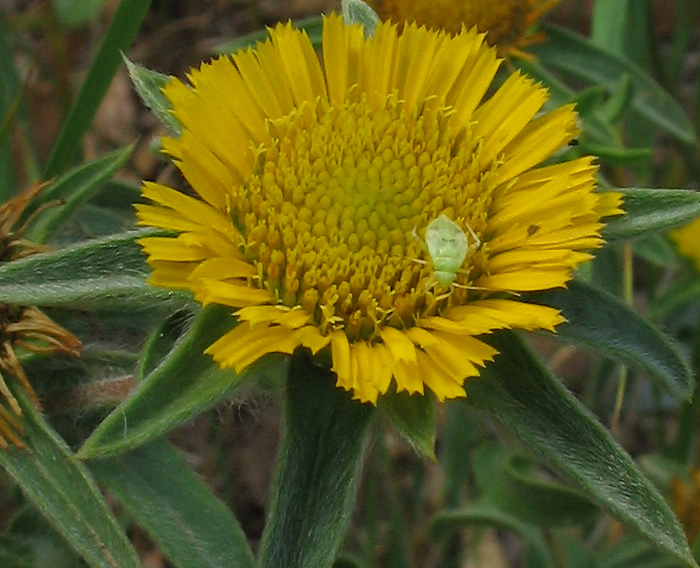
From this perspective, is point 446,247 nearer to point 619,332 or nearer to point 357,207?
point 357,207

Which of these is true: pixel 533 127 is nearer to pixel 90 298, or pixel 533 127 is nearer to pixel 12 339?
pixel 90 298

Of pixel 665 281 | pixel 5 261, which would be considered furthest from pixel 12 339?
pixel 665 281

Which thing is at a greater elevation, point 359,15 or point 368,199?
point 359,15

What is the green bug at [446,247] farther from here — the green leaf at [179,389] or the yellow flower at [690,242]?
the yellow flower at [690,242]

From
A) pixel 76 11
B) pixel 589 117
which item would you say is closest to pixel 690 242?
pixel 589 117

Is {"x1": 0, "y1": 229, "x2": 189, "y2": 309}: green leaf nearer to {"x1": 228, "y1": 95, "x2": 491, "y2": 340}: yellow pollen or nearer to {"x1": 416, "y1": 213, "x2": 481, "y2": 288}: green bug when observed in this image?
{"x1": 228, "y1": 95, "x2": 491, "y2": 340}: yellow pollen

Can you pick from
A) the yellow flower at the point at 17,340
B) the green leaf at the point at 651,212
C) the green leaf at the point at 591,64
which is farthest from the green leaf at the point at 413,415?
the green leaf at the point at 591,64
